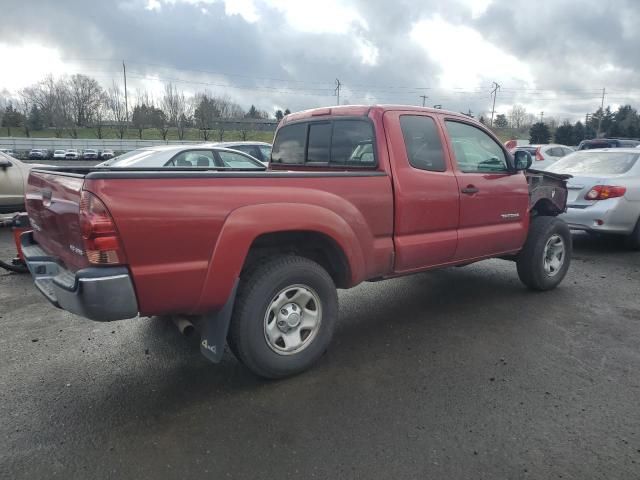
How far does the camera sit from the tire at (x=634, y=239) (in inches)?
293

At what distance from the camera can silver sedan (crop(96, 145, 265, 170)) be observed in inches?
330

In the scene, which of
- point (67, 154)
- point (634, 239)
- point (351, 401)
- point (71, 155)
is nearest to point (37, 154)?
point (67, 154)

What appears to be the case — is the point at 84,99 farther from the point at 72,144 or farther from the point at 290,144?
the point at 290,144

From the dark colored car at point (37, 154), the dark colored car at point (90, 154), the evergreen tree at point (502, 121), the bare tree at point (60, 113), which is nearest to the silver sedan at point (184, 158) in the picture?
the dark colored car at point (90, 154)

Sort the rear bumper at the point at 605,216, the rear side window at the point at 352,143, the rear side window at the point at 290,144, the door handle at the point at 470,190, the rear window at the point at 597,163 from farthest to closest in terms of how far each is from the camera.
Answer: the rear window at the point at 597,163 < the rear bumper at the point at 605,216 < the rear side window at the point at 290,144 < the door handle at the point at 470,190 < the rear side window at the point at 352,143

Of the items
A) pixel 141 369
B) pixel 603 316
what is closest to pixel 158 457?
pixel 141 369

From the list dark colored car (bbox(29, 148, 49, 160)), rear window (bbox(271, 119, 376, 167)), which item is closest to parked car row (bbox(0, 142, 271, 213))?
rear window (bbox(271, 119, 376, 167))

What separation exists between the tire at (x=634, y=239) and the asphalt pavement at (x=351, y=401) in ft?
10.4

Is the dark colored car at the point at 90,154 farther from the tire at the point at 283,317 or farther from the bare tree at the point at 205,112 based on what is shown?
the tire at the point at 283,317

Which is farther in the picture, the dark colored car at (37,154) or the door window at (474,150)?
the dark colored car at (37,154)

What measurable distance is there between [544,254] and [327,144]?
2.77 meters

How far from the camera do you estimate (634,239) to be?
751 cm

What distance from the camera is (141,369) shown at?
11.6ft

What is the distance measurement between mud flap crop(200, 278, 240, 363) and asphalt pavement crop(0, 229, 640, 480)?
1.10 ft
